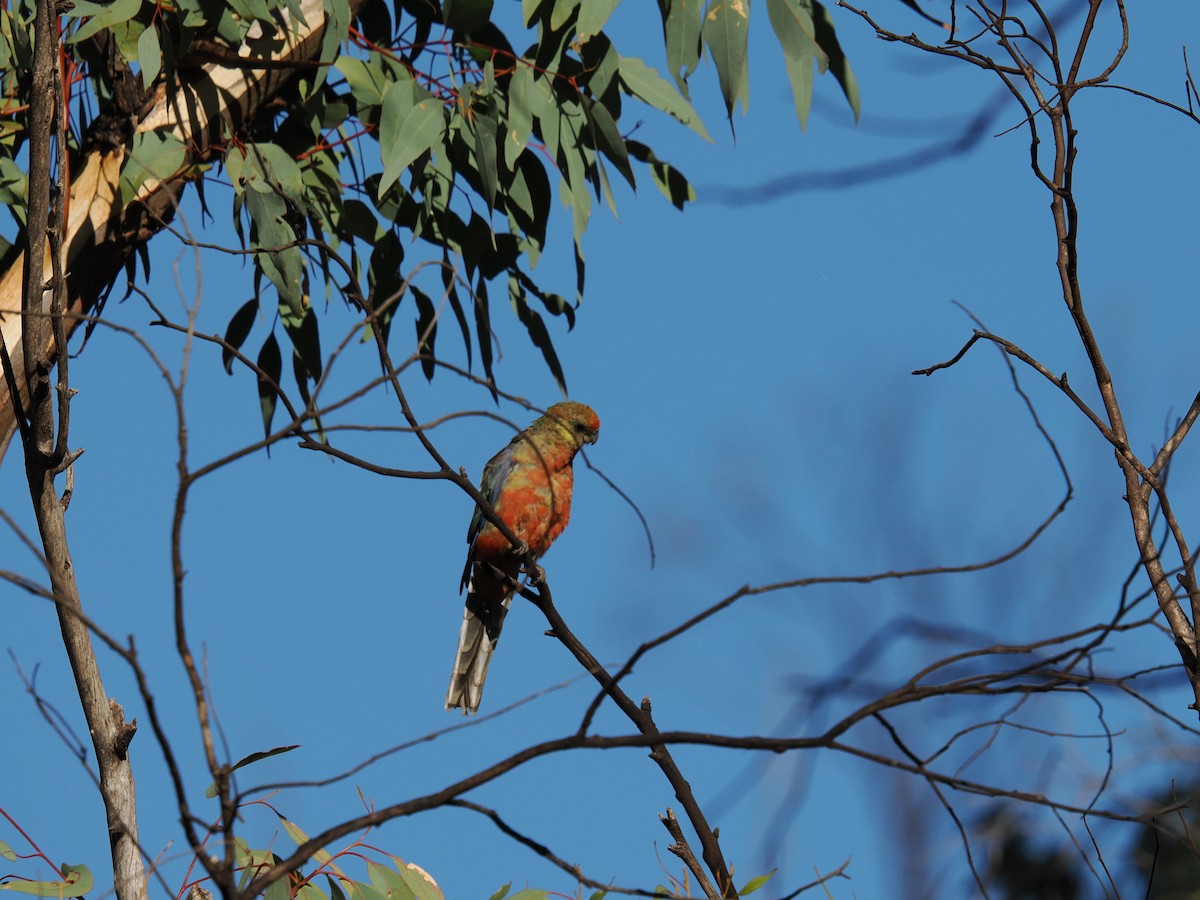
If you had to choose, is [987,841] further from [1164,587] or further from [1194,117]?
[1194,117]

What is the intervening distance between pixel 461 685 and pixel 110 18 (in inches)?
113

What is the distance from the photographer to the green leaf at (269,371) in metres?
4.71

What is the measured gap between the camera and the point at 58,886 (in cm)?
268

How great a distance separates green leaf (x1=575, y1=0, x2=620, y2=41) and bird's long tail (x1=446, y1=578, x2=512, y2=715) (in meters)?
2.36

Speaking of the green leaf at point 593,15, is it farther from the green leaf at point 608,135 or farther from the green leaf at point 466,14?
the green leaf at point 466,14

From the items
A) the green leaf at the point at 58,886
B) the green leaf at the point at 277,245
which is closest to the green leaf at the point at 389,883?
the green leaf at the point at 58,886

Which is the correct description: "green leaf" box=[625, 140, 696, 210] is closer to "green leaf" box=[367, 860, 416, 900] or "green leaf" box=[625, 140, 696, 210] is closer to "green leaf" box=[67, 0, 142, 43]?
"green leaf" box=[67, 0, 142, 43]

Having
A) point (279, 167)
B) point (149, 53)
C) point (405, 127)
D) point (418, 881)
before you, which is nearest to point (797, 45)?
point (405, 127)

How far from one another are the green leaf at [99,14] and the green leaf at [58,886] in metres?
2.20

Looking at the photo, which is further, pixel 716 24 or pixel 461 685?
pixel 461 685

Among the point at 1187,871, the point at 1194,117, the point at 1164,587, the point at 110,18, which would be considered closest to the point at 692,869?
the point at 1164,587

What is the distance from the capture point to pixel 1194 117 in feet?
8.19

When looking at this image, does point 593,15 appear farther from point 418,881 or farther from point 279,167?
point 418,881

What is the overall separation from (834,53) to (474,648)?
2686mm
